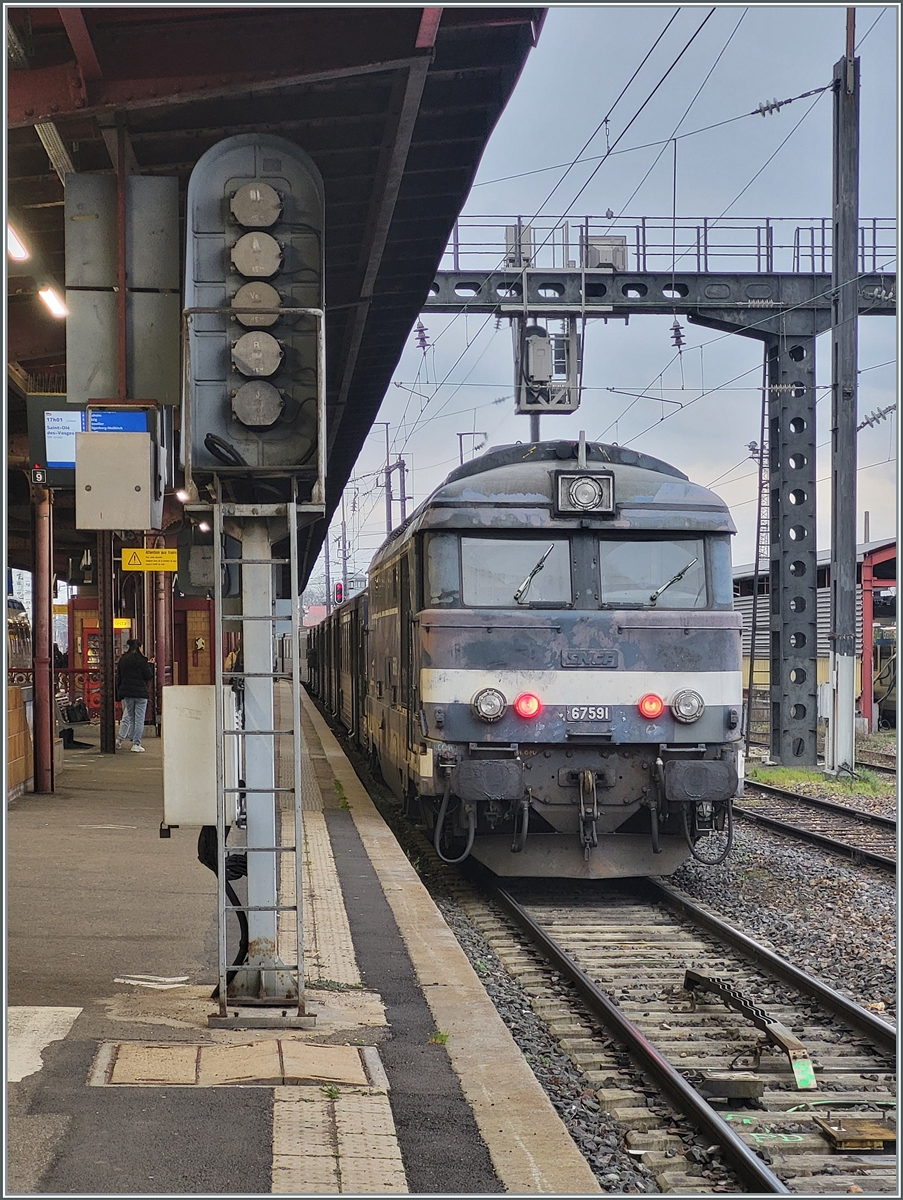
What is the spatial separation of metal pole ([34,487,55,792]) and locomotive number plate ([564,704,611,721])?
691 cm

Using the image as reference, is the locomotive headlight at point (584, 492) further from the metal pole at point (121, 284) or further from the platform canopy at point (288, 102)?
the metal pole at point (121, 284)

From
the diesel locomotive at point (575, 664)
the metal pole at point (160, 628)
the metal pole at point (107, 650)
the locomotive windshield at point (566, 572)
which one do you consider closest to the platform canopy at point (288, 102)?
the diesel locomotive at point (575, 664)

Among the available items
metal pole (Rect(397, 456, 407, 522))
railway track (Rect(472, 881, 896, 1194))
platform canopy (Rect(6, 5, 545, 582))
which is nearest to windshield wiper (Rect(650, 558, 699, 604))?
railway track (Rect(472, 881, 896, 1194))

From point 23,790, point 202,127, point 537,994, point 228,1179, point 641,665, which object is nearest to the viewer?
point 228,1179

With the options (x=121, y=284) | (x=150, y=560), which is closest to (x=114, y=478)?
(x=121, y=284)

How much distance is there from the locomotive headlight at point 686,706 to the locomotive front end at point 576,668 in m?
0.01

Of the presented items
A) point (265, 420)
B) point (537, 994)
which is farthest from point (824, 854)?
point (265, 420)

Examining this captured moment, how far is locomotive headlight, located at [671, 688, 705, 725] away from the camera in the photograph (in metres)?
9.62

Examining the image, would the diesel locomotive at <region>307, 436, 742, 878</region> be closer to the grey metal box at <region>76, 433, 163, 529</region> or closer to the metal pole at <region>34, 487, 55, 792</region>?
the grey metal box at <region>76, 433, 163, 529</region>

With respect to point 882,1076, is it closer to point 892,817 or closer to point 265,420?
point 265,420

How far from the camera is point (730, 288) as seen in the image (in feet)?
68.0

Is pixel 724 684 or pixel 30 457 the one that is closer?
pixel 724 684

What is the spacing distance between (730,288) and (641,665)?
12608mm

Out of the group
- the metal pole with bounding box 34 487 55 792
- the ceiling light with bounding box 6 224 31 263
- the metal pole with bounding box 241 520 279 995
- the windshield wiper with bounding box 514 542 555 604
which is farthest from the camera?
the metal pole with bounding box 34 487 55 792
